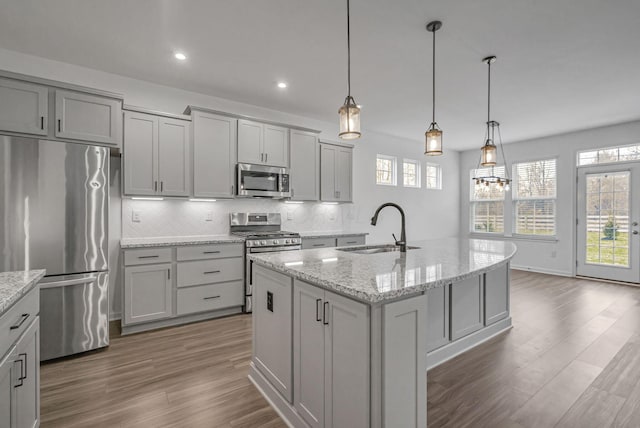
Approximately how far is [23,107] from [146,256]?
162cm

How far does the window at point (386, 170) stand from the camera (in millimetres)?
6113

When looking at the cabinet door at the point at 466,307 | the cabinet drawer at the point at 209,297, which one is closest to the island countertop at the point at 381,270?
the cabinet door at the point at 466,307

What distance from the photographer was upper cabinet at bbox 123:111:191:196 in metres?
3.25

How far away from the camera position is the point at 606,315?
3.62 m

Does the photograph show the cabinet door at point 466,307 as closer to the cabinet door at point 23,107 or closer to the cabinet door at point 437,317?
the cabinet door at point 437,317

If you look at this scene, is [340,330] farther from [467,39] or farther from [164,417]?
[467,39]

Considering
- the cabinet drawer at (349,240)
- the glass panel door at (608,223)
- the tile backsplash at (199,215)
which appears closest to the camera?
the tile backsplash at (199,215)

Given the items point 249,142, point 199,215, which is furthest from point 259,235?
point 249,142

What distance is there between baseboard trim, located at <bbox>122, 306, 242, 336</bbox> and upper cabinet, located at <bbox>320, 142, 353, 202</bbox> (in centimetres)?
213

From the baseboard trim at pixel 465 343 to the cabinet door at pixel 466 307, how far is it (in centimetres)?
5

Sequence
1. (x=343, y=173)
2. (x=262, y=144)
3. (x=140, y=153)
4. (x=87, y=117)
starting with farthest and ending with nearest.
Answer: (x=343, y=173) < (x=262, y=144) < (x=140, y=153) < (x=87, y=117)

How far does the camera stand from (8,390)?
1.25 m

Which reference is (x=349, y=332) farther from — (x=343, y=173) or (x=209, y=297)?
(x=343, y=173)

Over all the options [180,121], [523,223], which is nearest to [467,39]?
[180,121]
